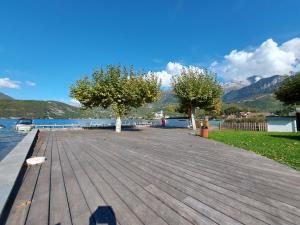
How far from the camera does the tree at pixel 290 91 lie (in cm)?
3497

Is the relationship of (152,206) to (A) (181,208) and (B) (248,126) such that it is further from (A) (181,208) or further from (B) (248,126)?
(B) (248,126)

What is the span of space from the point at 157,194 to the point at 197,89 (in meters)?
22.9

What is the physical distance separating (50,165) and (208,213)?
18.3 feet

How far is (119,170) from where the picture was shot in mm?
6812

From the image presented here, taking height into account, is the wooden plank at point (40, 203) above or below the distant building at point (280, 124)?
below

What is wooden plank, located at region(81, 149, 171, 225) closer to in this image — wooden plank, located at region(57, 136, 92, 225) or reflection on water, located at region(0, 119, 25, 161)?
wooden plank, located at region(57, 136, 92, 225)

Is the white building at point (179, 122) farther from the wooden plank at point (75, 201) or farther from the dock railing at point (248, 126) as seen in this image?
the wooden plank at point (75, 201)

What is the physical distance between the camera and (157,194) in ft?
15.6

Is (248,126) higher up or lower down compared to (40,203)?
higher up

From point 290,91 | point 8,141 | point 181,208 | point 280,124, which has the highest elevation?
point 290,91

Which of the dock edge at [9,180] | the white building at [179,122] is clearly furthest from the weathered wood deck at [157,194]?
the white building at [179,122]

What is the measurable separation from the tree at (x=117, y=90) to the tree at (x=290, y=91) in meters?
22.6

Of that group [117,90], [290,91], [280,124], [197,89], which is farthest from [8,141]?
[290,91]

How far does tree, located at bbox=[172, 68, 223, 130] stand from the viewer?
26.7 m
